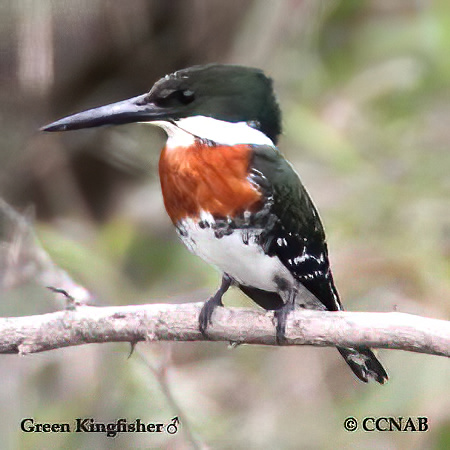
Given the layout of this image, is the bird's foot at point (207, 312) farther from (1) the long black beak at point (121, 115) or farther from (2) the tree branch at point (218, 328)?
(1) the long black beak at point (121, 115)

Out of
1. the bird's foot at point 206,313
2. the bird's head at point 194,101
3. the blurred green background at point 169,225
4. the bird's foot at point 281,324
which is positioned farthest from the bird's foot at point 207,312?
the bird's head at point 194,101

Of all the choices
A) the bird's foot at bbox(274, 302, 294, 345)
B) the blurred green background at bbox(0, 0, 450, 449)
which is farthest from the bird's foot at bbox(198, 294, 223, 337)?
the blurred green background at bbox(0, 0, 450, 449)

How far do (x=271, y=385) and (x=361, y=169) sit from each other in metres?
0.88

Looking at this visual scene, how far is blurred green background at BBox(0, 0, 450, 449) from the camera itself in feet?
9.63

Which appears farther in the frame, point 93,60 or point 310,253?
point 93,60

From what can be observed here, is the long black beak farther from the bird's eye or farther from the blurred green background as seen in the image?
the blurred green background

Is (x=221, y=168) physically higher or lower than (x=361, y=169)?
lower

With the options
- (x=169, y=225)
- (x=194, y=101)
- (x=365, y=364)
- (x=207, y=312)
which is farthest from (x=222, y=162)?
(x=169, y=225)

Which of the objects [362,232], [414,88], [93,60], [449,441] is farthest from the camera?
[93,60]

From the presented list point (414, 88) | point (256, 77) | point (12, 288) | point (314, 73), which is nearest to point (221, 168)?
point (256, 77)

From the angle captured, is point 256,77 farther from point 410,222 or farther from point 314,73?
point 314,73

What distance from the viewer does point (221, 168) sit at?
2.04 metres

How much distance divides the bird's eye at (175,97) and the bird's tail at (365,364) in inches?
24.6

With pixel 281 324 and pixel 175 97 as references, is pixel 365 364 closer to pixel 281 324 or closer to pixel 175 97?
pixel 281 324
